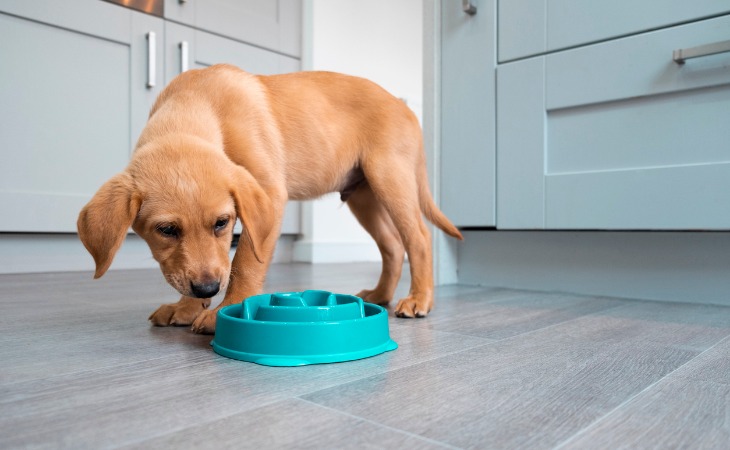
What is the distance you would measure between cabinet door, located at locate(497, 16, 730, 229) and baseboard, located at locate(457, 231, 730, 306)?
0.17 meters

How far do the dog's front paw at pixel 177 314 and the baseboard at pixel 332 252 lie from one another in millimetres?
2996

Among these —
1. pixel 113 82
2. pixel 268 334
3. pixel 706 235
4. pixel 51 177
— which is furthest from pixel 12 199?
pixel 706 235

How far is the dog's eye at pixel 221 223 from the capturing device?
4.51 ft

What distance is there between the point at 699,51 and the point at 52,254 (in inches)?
137

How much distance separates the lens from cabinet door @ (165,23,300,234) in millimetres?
3854

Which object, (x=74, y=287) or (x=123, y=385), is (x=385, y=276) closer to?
(x=123, y=385)

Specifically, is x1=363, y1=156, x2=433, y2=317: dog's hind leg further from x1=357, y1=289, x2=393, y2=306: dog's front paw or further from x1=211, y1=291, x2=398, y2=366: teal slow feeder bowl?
x1=211, y1=291, x2=398, y2=366: teal slow feeder bowl

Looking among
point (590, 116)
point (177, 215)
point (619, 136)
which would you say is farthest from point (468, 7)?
point (177, 215)

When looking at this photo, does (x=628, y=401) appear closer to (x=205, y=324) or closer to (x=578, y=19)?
(x=205, y=324)

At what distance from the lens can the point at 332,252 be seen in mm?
4867

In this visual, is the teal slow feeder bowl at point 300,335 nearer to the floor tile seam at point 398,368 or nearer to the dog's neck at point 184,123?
the floor tile seam at point 398,368

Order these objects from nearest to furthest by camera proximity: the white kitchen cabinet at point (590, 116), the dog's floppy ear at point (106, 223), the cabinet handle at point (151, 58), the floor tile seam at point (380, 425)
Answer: the floor tile seam at point (380, 425) → the dog's floppy ear at point (106, 223) → the white kitchen cabinet at point (590, 116) → the cabinet handle at point (151, 58)

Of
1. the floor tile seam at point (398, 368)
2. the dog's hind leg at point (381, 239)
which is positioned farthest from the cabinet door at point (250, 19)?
the floor tile seam at point (398, 368)

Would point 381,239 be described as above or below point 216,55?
below
